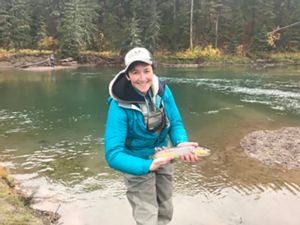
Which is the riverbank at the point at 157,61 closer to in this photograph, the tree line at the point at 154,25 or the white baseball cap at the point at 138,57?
the tree line at the point at 154,25

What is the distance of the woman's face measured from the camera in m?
3.78

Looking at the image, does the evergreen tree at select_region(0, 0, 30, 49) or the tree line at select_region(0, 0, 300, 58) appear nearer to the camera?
the tree line at select_region(0, 0, 300, 58)

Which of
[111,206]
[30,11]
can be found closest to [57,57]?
[30,11]

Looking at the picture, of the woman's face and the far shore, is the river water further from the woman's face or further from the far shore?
the far shore

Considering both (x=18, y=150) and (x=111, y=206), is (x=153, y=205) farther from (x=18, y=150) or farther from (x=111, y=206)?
(x=18, y=150)

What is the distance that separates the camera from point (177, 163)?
38.7 ft

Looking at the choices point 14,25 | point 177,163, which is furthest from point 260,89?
point 14,25

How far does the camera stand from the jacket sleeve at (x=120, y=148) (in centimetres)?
370

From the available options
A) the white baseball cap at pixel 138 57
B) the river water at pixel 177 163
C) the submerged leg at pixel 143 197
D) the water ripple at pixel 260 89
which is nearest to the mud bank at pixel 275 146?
the river water at pixel 177 163

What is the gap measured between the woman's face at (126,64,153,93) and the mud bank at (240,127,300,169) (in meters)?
8.93

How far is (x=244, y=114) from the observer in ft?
65.6

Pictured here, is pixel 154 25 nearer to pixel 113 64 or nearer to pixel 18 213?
pixel 113 64

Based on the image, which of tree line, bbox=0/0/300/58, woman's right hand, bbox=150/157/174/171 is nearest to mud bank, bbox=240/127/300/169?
woman's right hand, bbox=150/157/174/171

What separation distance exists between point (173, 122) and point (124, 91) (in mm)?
729
